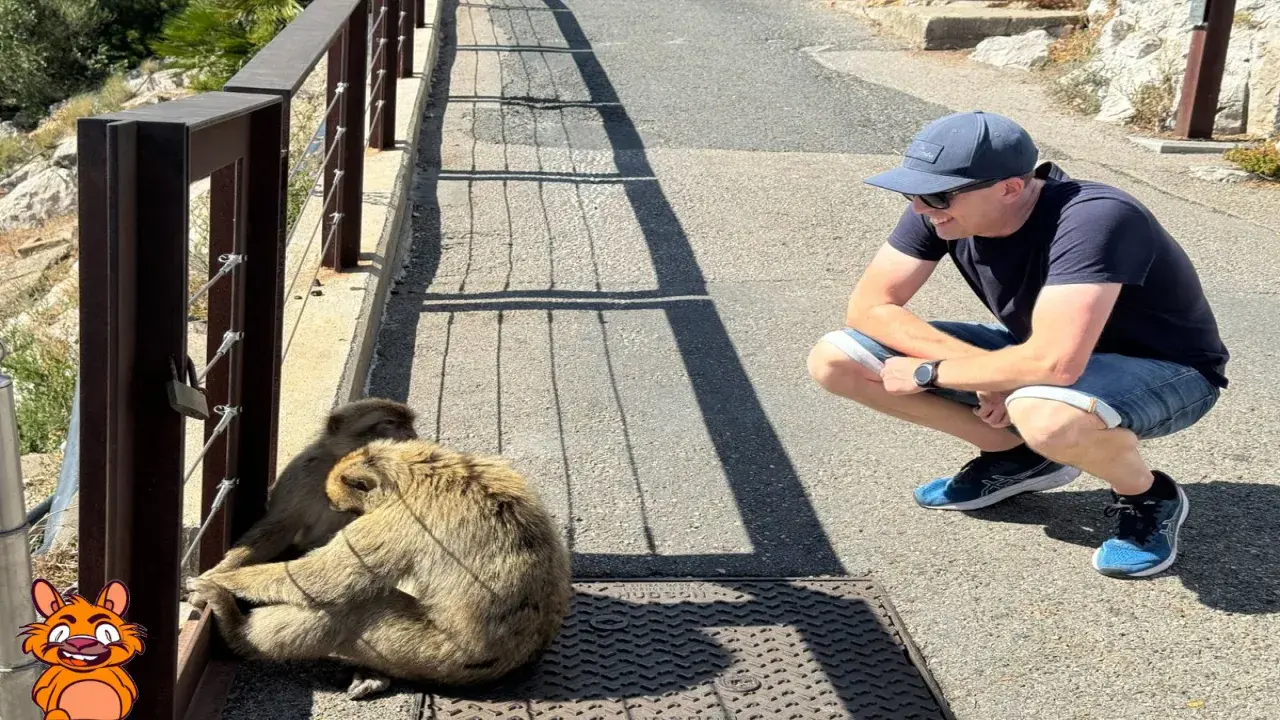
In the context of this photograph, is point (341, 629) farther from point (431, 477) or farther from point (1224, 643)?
point (1224, 643)

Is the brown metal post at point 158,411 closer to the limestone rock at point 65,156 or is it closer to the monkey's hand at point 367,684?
the monkey's hand at point 367,684

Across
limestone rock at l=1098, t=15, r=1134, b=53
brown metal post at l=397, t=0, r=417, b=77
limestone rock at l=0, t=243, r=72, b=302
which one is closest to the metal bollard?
brown metal post at l=397, t=0, r=417, b=77

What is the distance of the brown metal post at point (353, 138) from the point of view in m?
5.88

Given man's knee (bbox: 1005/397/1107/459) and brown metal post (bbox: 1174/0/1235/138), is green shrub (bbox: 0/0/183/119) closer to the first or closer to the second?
brown metal post (bbox: 1174/0/1235/138)

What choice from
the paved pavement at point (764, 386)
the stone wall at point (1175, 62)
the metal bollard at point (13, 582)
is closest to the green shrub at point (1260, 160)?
the paved pavement at point (764, 386)

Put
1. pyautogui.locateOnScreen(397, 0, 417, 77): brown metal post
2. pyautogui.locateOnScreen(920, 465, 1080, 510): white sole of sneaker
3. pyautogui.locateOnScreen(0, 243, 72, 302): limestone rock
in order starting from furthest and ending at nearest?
pyautogui.locateOnScreen(0, 243, 72, 302): limestone rock, pyautogui.locateOnScreen(397, 0, 417, 77): brown metal post, pyautogui.locateOnScreen(920, 465, 1080, 510): white sole of sneaker

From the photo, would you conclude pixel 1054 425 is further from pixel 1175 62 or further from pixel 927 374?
pixel 1175 62

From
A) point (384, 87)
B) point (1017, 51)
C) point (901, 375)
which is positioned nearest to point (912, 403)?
point (901, 375)

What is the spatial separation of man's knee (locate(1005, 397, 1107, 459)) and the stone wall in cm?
684

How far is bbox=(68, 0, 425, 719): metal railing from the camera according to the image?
2342 millimetres

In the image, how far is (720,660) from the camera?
359 centimetres

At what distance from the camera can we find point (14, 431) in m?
1.96

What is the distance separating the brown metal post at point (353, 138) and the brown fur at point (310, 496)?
7.30 feet

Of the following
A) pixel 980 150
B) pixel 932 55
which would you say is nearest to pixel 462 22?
pixel 932 55
